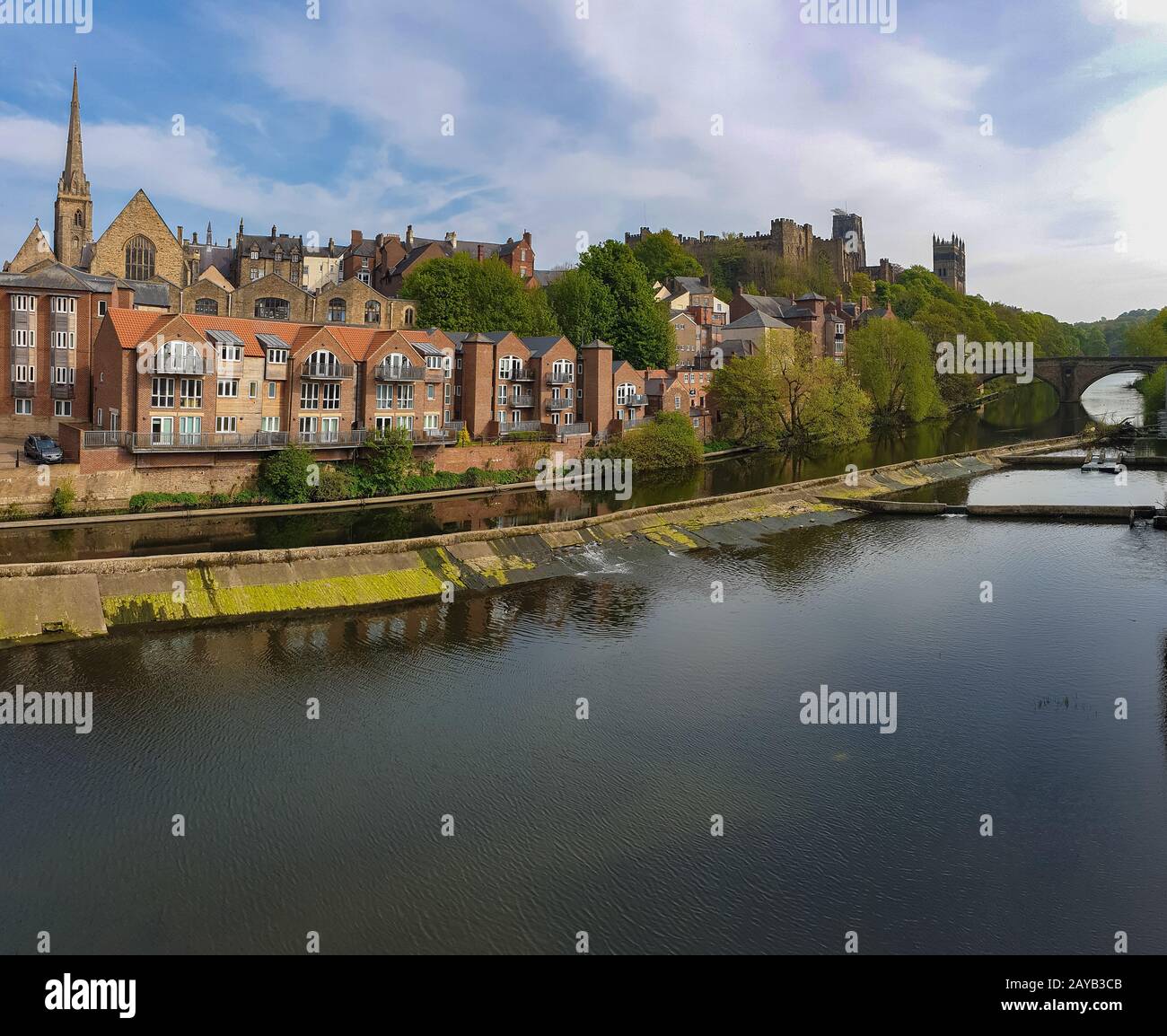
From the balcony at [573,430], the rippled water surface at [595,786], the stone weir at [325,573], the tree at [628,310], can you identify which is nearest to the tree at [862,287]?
the tree at [628,310]

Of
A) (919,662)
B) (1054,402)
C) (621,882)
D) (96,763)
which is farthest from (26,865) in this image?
(1054,402)

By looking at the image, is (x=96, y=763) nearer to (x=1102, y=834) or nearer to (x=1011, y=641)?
(x=1102, y=834)

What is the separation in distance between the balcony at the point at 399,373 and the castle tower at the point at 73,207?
38.2 metres

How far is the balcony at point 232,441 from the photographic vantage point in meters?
46.0

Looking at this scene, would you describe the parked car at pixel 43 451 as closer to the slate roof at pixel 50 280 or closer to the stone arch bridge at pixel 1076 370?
the slate roof at pixel 50 280

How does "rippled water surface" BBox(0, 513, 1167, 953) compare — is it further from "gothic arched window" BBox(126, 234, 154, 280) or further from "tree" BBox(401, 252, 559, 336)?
"gothic arched window" BBox(126, 234, 154, 280)

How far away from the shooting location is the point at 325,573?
1371 inches

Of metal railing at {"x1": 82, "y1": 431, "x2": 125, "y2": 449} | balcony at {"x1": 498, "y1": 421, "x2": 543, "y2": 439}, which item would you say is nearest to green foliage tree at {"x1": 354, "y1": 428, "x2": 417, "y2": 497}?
balcony at {"x1": 498, "y1": 421, "x2": 543, "y2": 439}

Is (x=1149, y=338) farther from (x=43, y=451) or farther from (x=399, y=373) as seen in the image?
(x=43, y=451)

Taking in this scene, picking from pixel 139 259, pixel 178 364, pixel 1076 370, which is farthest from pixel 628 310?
pixel 1076 370

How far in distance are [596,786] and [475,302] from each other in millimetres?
61642

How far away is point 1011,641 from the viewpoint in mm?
30969

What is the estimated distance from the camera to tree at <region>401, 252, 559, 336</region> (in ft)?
252

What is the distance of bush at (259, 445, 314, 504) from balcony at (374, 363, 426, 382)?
8.53 metres
